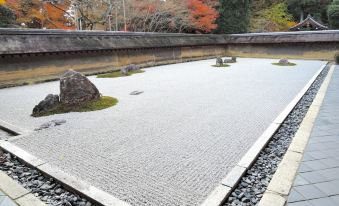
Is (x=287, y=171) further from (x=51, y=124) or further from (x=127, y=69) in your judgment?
(x=127, y=69)

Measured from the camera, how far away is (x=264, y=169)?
9.59ft

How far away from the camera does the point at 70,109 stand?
534 cm

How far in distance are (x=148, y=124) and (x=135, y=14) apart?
17638 mm

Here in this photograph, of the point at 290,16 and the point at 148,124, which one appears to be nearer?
the point at 148,124

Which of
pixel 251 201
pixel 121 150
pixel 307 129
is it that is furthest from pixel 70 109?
pixel 307 129

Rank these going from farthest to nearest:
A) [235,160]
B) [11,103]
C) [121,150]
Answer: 1. [11,103]
2. [121,150]
3. [235,160]

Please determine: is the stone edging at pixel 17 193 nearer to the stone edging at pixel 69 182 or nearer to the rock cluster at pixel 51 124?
the stone edging at pixel 69 182

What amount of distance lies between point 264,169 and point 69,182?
221cm

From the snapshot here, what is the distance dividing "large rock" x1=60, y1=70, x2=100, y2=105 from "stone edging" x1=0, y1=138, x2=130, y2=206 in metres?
2.23

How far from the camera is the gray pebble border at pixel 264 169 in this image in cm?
239

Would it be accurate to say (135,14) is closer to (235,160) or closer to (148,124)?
(148,124)

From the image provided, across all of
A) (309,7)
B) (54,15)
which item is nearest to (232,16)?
(309,7)

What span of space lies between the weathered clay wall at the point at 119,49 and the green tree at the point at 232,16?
4828 millimetres

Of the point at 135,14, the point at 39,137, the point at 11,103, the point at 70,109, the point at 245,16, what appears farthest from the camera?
the point at 245,16
